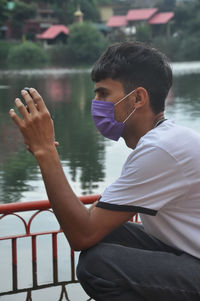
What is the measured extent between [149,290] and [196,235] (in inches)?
11.3

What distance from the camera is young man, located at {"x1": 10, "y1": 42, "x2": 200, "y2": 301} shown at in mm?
2205

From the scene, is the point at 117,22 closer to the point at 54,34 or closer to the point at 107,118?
the point at 54,34

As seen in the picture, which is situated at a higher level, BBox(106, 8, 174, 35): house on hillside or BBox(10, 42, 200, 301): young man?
BBox(10, 42, 200, 301): young man

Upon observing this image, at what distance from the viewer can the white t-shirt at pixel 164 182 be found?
2.19 meters

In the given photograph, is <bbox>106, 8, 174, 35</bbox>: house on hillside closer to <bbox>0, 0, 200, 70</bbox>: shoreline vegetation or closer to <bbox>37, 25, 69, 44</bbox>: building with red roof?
<bbox>0, 0, 200, 70</bbox>: shoreline vegetation

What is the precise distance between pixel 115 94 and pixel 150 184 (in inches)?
17.8

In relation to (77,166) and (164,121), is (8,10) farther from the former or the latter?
(164,121)

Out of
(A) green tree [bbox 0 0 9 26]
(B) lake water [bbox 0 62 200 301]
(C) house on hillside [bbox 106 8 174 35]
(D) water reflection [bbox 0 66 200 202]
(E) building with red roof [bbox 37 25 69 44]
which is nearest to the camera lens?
(B) lake water [bbox 0 62 200 301]

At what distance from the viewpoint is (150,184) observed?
86.6 inches

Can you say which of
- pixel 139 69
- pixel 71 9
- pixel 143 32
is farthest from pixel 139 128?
pixel 71 9

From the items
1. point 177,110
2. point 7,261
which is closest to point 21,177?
point 7,261

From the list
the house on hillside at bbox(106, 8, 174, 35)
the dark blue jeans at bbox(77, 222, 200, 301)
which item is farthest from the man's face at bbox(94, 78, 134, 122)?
the house on hillside at bbox(106, 8, 174, 35)

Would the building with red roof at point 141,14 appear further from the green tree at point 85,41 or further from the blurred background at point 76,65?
the green tree at point 85,41

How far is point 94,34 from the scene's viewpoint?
64875mm
